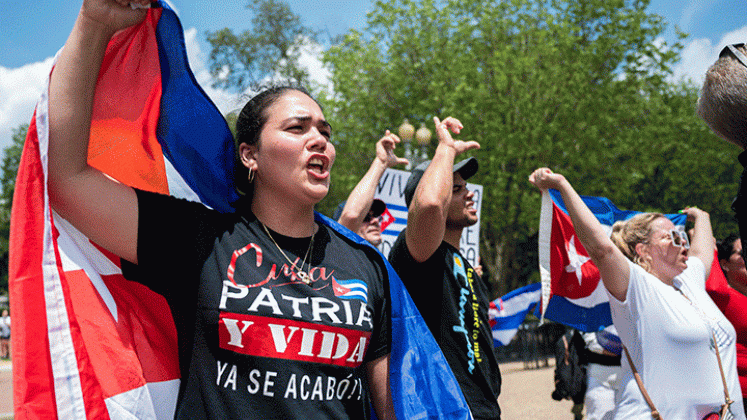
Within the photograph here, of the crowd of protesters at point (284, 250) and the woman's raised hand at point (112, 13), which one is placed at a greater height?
the woman's raised hand at point (112, 13)

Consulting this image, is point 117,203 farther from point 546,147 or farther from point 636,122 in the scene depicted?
point 636,122

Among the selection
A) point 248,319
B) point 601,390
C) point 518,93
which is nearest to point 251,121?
point 248,319

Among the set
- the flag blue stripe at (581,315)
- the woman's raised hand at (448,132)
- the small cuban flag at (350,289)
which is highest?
the woman's raised hand at (448,132)

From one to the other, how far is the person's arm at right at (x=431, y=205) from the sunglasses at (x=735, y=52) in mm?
1042

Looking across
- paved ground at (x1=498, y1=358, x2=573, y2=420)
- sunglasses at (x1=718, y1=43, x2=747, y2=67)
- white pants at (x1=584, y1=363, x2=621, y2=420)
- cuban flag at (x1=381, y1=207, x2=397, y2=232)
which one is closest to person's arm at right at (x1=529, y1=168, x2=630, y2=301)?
sunglasses at (x1=718, y1=43, x2=747, y2=67)

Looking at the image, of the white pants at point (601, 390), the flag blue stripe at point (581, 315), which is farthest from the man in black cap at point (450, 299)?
the white pants at point (601, 390)

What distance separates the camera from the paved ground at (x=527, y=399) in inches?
378

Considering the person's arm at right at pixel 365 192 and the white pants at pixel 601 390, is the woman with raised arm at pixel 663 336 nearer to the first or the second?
the person's arm at right at pixel 365 192

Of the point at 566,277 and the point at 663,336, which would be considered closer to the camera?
the point at 663,336

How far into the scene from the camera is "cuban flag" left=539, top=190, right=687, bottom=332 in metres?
4.54

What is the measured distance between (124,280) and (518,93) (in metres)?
16.3

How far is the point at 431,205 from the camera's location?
2469 millimetres

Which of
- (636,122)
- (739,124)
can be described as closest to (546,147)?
(636,122)

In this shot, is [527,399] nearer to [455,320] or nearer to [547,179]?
[547,179]
